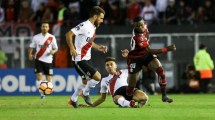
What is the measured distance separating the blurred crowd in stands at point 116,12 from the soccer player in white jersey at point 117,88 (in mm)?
12120

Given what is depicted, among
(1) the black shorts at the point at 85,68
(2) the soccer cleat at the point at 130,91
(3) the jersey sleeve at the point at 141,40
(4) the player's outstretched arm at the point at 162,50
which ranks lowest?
(2) the soccer cleat at the point at 130,91

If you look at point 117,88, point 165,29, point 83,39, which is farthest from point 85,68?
point 165,29

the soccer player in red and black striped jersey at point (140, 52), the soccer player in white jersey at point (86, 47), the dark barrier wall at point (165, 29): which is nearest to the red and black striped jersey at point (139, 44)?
the soccer player in red and black striped jersey at point (140, 52)

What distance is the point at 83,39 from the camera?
17359mm

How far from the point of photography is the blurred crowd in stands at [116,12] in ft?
96.4

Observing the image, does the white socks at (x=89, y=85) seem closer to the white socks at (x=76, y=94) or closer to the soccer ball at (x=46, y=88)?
the white socks at (x=76, y=94)

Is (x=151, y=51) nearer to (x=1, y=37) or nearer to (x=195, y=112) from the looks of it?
(x=195, y=112)

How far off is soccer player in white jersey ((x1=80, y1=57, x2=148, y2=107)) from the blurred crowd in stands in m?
12.1

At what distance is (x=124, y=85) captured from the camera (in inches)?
681

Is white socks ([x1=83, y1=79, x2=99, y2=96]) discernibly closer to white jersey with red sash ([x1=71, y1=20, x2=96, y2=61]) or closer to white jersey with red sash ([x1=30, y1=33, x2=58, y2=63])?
white jersey with red sash ([x1=71, y1=20, x2=96, y2=61])

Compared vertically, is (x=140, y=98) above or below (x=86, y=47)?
below

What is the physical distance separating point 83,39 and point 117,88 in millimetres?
1324

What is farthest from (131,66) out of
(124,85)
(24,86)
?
(24,86)

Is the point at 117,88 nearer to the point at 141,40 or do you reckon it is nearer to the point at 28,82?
the point at 141,40
